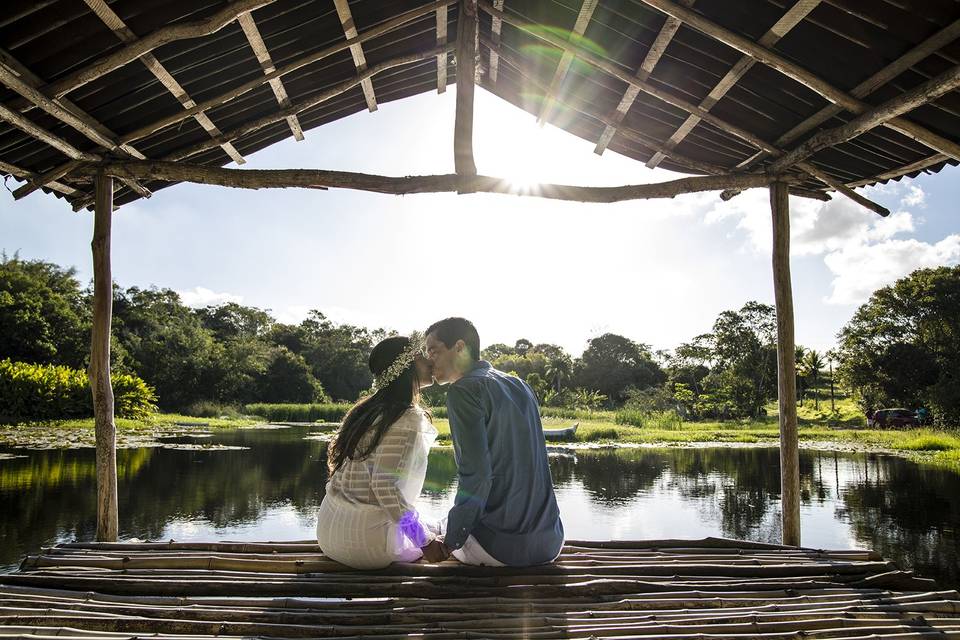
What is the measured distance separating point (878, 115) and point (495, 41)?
8.23ft

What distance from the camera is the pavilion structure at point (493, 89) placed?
10.9 ft

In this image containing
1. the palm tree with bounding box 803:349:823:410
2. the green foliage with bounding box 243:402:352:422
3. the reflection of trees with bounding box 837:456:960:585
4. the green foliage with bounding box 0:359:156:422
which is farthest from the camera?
the palm tree with bounding box 803:349:823:410

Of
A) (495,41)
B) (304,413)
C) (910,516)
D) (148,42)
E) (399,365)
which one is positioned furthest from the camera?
(304,413)

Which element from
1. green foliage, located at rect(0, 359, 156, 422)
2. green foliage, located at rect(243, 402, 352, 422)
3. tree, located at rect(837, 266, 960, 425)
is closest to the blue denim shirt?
green foliage, located at rect(0, 359, 156, 422)

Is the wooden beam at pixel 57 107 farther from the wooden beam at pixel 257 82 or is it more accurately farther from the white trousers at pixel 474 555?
the white trousers at pixel 474 555

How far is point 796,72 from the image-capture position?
3.52 meters

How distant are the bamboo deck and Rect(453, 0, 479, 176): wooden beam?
2661mm

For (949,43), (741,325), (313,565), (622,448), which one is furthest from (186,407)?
(949,43)

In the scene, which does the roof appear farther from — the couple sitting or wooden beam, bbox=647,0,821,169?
the couple sitting

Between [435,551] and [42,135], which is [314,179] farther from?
[435,551]

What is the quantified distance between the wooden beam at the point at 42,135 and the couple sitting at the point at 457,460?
2.67m

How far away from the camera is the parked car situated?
76.7 ft

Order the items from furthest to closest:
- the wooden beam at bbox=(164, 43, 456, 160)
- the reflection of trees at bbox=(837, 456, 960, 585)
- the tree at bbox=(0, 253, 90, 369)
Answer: the tree at bbox=(0, 253, 90, 369) → the reflection of trees at bbox=(837, 456, 960, 585) → the wooden beam at bbox=(164, 43, 456, 160)

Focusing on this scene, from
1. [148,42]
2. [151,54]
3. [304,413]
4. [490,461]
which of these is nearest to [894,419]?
[304,413]
